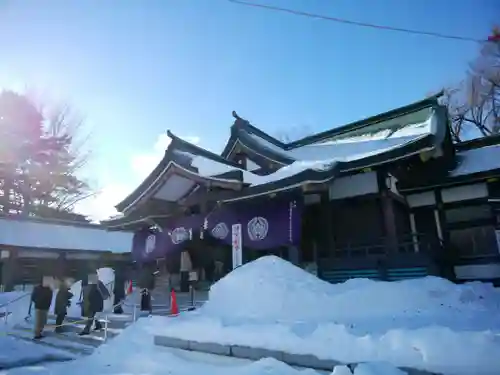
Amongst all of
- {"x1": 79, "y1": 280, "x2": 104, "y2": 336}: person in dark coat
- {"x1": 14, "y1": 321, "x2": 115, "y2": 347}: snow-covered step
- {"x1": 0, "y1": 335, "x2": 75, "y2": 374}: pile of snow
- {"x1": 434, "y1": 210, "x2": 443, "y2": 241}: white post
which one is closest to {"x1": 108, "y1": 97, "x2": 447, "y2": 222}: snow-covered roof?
{"x1": 434, "y1": 210, "x2": 443, "y2": 241}: white post

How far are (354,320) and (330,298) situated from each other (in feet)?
2.91

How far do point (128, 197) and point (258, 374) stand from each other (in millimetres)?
11419

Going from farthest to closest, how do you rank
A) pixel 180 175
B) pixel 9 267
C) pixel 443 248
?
1. pixel 9 267
2. pixel 180 175
3. pixel 443 248

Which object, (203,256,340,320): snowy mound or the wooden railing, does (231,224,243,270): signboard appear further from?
the wooden railing

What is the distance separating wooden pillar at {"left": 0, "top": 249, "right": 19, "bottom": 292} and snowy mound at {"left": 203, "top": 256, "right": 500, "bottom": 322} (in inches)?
787

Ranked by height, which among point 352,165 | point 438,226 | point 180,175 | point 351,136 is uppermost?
point 351,136

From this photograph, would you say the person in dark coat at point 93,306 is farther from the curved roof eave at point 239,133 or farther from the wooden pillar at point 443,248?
the wooden pillar at point 443,248

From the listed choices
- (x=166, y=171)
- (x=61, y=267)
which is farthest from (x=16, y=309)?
(x=61, y=267)

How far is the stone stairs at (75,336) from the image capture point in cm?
891

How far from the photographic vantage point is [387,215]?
10.6 m

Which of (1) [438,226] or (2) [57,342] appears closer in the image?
(2) [57,342]

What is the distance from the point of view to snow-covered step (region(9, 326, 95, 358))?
8.71 m

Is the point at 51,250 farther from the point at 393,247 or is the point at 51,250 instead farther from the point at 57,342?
the point at 393,247

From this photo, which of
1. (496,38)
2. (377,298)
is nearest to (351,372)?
(377,298)
